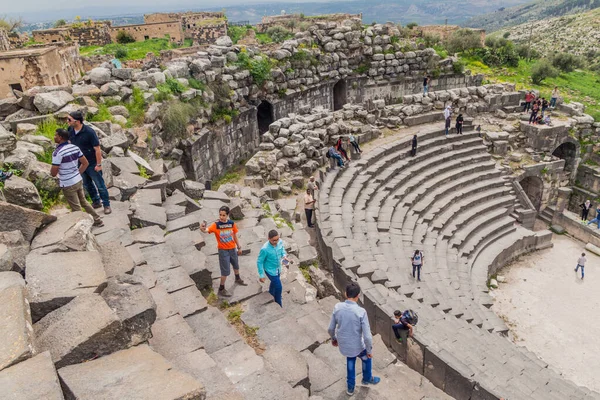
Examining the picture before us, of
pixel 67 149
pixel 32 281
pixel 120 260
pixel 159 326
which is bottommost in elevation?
pixel 159 326

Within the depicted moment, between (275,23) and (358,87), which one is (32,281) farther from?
(275,23)

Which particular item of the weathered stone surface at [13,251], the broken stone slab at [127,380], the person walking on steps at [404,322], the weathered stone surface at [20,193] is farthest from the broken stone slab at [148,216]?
the person walking on steps at [404,322]

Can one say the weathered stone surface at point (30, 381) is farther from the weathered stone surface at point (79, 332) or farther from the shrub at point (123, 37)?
the shrub at point (123, 37)

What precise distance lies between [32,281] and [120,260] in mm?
1196

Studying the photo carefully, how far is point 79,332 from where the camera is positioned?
396 centimetres

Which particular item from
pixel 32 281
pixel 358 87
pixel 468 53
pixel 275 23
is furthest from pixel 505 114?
pixel 275 23

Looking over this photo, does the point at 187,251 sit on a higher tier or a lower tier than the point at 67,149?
lower

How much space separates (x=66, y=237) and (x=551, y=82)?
3201 cm

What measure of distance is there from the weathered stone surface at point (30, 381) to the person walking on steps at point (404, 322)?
534 centimetres

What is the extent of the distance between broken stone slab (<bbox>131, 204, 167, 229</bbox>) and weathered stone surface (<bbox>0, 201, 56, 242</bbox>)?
2.39 meters

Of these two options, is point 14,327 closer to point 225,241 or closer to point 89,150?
point 225,241

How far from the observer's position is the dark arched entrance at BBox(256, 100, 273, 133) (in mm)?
19312

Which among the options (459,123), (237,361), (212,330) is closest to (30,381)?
(237,361)

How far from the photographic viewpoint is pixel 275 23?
53031 millimetres
